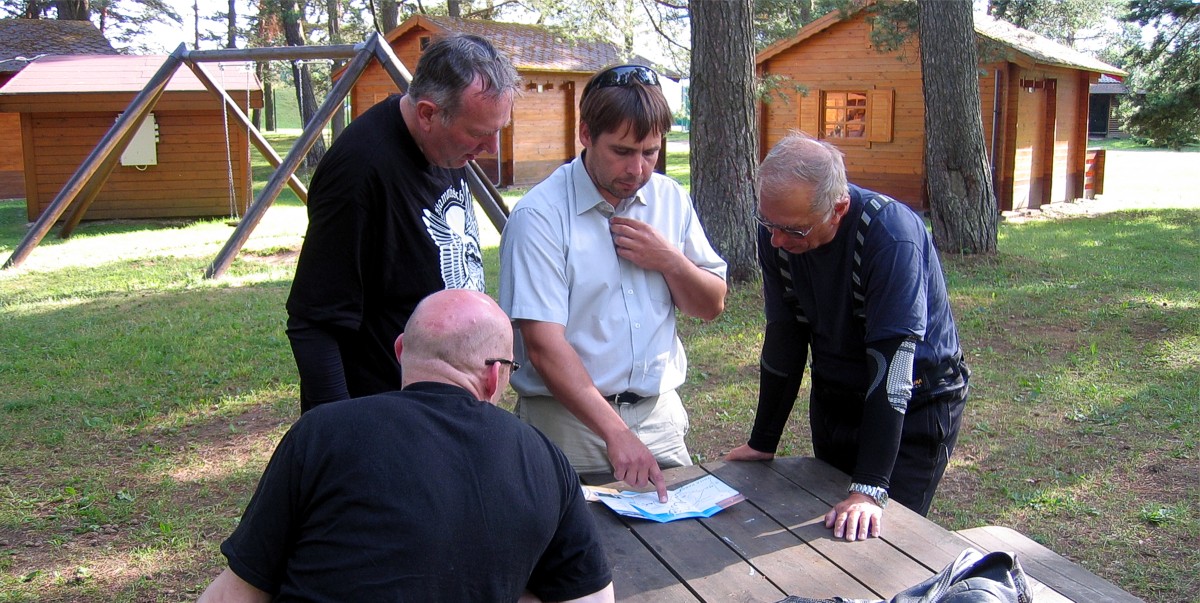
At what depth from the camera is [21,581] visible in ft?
11.8

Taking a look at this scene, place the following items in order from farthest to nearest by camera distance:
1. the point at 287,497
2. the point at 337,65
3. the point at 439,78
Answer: the point at 337,65
the point at 439,78
the point at 287,497

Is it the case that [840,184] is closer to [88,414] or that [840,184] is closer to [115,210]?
[88,414]

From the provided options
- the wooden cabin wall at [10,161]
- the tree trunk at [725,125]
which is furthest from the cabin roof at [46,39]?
the tree trunk at [725,125]

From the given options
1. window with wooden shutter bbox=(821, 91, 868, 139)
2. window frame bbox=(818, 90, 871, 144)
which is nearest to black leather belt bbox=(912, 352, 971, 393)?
window frame bbox=(818, 90, 871, 144)

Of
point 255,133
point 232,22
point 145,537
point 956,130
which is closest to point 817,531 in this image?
point 145,537

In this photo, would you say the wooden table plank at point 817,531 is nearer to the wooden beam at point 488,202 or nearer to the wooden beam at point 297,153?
the wooden beam at point 488,202

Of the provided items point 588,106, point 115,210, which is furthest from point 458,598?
point 115,210

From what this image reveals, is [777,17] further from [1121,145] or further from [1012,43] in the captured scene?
[1121,145]

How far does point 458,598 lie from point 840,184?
1.36 m

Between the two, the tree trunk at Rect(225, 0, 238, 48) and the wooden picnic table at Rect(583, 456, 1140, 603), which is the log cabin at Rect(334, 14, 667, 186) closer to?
the wooden picnic table at Rect(583, 456, 1140, 603)

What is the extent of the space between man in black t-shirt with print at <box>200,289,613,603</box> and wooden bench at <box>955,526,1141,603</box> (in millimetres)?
1243

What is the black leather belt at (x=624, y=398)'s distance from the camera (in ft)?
8.23

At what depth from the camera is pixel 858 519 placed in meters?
2.31

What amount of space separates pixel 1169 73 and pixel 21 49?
22.6 meters
